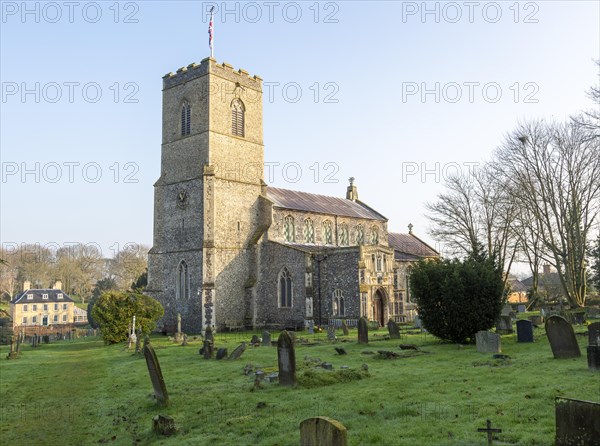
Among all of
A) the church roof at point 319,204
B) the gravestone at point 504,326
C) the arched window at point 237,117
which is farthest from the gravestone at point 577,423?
the arched window at point 237,117

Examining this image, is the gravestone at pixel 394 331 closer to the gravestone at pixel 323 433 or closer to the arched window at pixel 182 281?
the arched window at pixel 182 281

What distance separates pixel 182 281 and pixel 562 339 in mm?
25023

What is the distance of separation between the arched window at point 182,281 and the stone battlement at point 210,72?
13.1 metres

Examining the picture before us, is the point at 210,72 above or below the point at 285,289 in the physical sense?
above

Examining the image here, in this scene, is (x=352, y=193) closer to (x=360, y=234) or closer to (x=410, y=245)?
(x=360, y=234)

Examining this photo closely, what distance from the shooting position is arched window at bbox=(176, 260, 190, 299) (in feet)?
109

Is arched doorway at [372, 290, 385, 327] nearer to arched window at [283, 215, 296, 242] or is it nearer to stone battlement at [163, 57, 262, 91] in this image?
arched window at [283, 215, 296, 242]

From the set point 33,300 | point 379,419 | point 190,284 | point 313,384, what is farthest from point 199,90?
point 33,300

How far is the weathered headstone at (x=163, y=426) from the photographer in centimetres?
862

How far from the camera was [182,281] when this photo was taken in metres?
33.5

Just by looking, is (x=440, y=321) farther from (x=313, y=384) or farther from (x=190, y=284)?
(x=190, y=284)

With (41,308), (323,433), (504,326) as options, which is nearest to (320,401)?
(323,433)

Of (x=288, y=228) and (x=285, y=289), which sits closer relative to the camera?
(x=285, y=289)

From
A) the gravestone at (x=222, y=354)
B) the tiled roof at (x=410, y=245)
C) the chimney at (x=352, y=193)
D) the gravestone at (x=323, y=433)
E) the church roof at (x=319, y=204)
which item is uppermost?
the chimney at (x=352, y=193)
